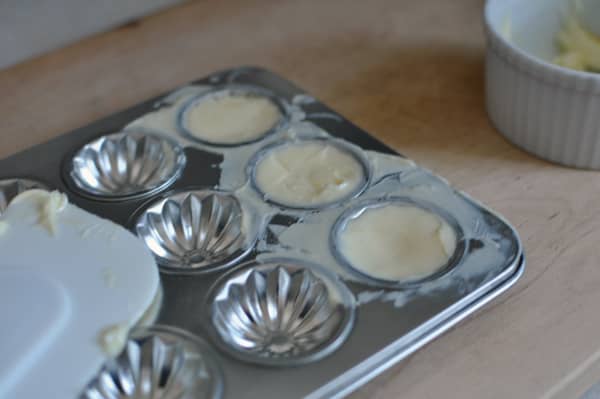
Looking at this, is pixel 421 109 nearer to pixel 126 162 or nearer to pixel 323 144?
pixel 323 144

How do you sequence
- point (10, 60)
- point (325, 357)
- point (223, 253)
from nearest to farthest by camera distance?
point (325, 357)
point (223, 253)
point (10, 60)

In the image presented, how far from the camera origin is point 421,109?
0.86 meters

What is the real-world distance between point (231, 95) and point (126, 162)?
0.48ft

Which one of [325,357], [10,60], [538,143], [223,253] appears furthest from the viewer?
[10,60]

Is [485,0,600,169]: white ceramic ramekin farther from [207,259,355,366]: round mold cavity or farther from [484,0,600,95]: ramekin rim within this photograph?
[207,259,355,366]: round mold cavity

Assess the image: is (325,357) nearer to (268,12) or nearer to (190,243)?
(190,243)

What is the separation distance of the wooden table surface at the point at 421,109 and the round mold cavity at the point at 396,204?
0.16ft

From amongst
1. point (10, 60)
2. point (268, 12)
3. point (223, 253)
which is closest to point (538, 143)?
point (223, 253)

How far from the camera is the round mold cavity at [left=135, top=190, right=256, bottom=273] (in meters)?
0.67

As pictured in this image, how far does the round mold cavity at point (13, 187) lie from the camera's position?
0.72 m

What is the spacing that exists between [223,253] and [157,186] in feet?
0.37

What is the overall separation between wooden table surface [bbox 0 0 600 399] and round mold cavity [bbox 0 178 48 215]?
10 cm

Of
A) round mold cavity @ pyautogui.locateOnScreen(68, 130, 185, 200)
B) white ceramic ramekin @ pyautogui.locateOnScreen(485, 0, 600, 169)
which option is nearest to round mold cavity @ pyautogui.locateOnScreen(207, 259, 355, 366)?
round mold cavity @ pyautogui.locateOnScreen(68, 130, 185, 200)

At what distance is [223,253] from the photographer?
649mm
